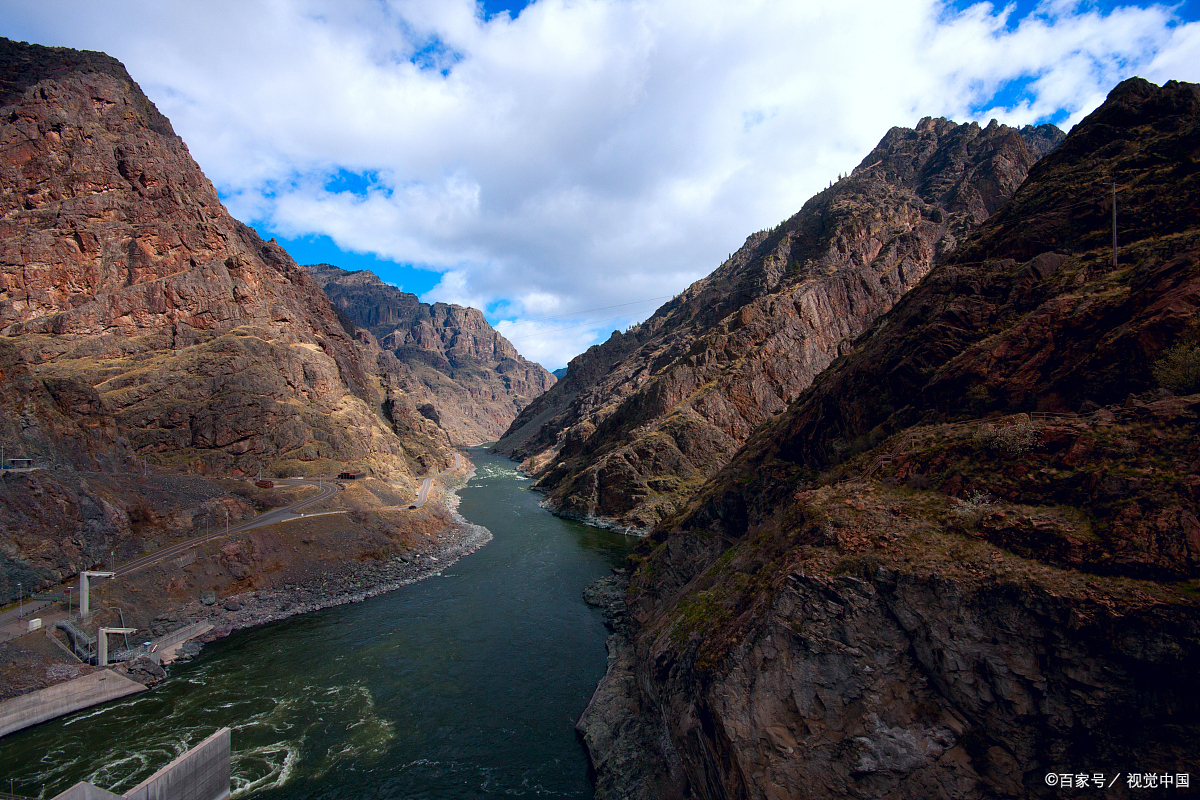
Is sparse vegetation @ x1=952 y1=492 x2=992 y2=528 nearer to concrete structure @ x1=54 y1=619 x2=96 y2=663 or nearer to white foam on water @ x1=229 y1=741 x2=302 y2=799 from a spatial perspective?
white foam on water @ x1=229 y1=741 x2=302 y2=799

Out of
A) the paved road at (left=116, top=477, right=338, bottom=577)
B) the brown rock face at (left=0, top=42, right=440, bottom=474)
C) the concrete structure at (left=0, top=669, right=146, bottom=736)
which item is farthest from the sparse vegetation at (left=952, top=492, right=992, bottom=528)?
the brown rock face at (left=0, top=42, right=440, bottom=474)

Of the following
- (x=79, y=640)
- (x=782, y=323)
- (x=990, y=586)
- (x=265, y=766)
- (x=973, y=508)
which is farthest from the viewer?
(x=782, y=323)

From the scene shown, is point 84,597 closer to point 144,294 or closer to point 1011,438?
point 1011,438

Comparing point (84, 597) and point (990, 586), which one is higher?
point (990, 586)

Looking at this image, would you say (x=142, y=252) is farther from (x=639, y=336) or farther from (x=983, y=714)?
(x=639, y=336)

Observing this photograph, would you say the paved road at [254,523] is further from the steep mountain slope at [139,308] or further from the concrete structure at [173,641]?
the concrete structure at [173,641]

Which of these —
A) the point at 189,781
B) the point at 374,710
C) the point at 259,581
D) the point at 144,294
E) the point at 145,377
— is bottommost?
the point at 374,710

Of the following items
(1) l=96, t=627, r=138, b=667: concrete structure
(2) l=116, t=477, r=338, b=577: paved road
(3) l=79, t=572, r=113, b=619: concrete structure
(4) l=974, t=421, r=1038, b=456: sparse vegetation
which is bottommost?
(1) l=96, t=627, r=138, b=667: concrete structure

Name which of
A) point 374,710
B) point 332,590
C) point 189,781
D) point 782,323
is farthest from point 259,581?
point 782,323
